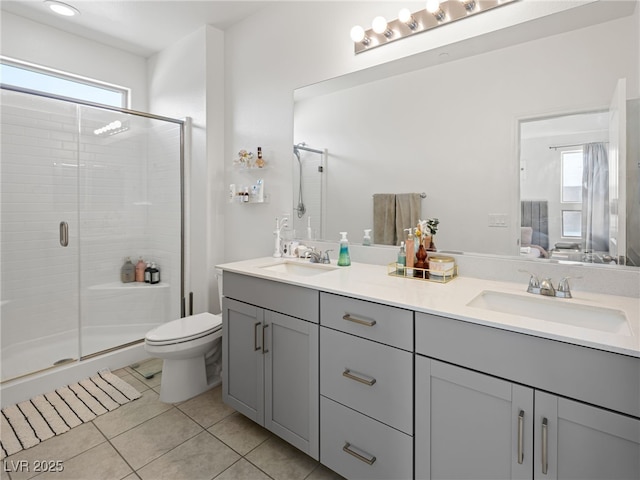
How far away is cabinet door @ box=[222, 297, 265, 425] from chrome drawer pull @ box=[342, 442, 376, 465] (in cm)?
52

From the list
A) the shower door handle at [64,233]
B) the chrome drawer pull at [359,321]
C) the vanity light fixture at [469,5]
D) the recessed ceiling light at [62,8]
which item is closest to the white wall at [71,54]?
the recessed ceiling light at [62,8]

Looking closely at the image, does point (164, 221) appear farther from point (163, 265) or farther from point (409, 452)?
point (409, 452)

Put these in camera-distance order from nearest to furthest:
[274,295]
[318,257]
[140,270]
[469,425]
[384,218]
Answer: [469,425] < [274,295] < [384,218] < [318,257] < [140,270]

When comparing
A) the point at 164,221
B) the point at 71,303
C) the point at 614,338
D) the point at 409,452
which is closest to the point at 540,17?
the point at 614,338

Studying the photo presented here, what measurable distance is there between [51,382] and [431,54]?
3030mm

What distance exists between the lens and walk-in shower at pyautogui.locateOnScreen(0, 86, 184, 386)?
2.40 m

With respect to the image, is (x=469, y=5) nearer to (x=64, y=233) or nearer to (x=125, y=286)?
(x=64, y=233)

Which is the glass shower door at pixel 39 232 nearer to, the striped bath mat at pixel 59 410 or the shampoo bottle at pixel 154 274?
the striped bath mat at pixel 59 410

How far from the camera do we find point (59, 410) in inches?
80.2

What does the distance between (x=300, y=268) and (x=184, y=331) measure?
2.70 feet

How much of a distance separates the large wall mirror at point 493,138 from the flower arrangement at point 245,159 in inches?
24.4

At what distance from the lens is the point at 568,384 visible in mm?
913

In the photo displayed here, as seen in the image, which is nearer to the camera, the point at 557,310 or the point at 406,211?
the point at 557,310

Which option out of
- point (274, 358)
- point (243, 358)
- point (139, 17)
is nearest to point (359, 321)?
point (274, 358)
